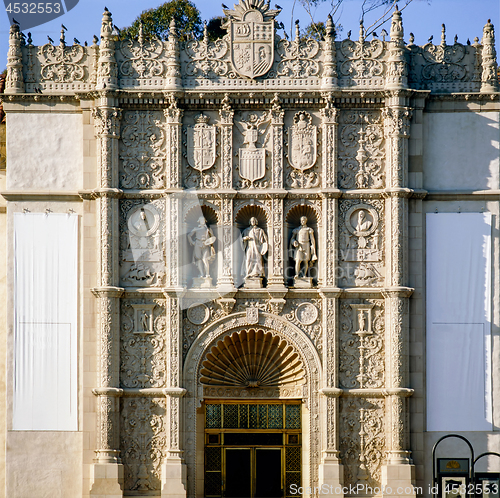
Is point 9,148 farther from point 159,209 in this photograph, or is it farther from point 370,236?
point 370,236

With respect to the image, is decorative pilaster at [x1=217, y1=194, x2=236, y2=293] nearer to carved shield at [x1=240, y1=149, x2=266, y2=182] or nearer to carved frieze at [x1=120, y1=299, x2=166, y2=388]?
carved shield at [x1=240, y1=149, x2=266, y2=182]

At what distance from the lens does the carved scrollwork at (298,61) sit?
2489 cm

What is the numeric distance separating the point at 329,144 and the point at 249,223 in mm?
2842

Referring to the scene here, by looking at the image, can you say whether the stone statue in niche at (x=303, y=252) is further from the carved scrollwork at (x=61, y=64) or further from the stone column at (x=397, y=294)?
the carved scrollwork at (x=61, y=64)

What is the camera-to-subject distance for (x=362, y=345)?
24.6m

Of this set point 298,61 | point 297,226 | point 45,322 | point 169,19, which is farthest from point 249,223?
point 169,19

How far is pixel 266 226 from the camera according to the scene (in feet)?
82.3

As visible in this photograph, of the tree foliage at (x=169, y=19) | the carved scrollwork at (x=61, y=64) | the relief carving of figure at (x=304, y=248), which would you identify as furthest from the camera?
the tree foliage at (x=169, y=19)

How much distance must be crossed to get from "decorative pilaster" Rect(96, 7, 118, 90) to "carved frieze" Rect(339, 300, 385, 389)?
26.1ft

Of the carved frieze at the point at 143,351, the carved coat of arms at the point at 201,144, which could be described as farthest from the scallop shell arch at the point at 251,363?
the carved coat of arms at the point at 201,144

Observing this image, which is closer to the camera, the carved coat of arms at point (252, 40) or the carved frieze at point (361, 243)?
the carved frieze at point (361, 243)

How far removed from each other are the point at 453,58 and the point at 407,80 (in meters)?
1.45

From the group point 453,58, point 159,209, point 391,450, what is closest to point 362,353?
point 391,450

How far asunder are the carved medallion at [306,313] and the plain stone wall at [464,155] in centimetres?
422
